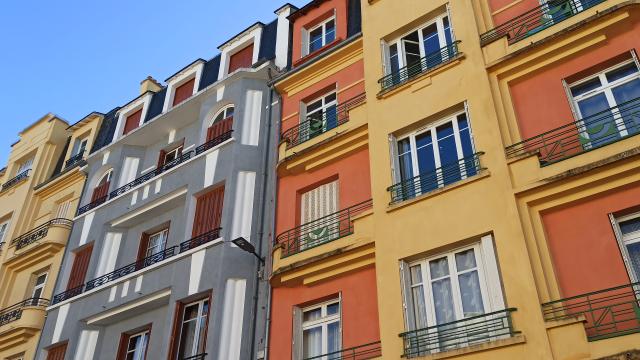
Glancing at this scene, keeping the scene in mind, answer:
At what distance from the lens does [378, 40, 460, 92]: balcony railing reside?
1295 cm

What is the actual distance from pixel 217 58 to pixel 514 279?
14103mm

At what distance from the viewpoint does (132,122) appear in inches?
880

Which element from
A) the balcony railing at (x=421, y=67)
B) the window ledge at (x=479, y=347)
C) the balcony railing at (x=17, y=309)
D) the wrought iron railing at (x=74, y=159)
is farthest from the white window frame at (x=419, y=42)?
the wrought iron railing at (x=74, y=159)

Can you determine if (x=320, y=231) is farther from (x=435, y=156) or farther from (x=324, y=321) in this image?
(x=435, y=156)

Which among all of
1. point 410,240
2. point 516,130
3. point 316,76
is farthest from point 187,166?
point 516,130

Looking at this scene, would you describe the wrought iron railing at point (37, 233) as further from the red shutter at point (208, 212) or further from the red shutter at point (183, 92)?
the red shutter at point (208, 212)

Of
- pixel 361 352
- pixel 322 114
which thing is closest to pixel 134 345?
pixel 361 352

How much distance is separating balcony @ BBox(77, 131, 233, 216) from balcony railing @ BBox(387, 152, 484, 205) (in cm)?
630

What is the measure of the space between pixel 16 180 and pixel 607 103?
958 inches

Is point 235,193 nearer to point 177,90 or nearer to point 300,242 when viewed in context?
point 300,242

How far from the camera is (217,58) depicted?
20.3m

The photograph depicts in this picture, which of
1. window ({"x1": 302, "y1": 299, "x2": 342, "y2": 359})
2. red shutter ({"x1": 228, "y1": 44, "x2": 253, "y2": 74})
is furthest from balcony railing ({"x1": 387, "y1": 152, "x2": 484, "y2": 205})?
red shutter ({"x1": 228, "y1": 44, "x2": 253, "y2": 74})

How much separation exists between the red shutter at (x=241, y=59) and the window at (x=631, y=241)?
1271cm

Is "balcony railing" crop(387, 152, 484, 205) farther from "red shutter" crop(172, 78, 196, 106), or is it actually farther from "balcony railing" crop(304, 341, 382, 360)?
"red shutter" crop(172, 78, 196, 106)
